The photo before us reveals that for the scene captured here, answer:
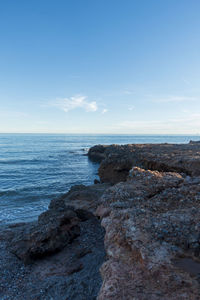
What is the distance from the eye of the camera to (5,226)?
35.9ft

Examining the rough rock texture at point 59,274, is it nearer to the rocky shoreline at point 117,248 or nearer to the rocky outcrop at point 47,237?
the rocky shoreline at point 117,248

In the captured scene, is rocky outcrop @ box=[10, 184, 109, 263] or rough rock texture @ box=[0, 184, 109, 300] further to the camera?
rocky outcrop @ box=[10, 184, 109, 263]

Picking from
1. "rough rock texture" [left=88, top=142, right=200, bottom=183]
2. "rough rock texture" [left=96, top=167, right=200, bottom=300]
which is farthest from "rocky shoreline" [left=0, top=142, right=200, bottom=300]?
"rough rock texture" [left=88, top=142, right=200, bottom=183]

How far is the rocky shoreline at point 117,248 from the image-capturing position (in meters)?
3.10

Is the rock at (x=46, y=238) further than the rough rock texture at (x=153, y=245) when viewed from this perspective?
Yes

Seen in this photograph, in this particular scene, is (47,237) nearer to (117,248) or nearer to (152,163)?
(117,248)

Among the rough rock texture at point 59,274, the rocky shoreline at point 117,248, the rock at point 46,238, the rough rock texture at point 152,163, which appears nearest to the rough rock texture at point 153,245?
the rocky shoreline at point 117,248

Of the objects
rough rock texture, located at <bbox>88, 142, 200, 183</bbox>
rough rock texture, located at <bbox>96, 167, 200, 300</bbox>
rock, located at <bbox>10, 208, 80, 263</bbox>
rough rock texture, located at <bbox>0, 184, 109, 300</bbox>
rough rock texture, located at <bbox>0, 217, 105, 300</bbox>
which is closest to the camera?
rough rock texture, located at <bbox>96, 167, 200, 300</bbox>

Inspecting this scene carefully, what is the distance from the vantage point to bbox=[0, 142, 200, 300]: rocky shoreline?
10.2 feet

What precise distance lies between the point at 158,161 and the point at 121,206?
866 cm

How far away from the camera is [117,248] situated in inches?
161

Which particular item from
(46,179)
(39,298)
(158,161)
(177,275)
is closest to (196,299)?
(177,275)

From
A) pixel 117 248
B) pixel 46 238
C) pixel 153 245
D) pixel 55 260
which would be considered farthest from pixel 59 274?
pixel 153 245

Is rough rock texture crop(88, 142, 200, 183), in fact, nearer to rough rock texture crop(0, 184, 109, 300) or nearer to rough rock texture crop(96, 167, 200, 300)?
rough rock texture crop(96, 167, 200, 300)
